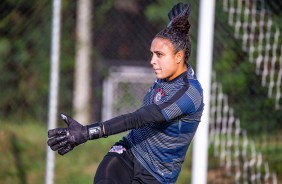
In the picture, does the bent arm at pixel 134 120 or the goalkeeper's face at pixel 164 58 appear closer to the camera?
the bent arm at pixel 134 120

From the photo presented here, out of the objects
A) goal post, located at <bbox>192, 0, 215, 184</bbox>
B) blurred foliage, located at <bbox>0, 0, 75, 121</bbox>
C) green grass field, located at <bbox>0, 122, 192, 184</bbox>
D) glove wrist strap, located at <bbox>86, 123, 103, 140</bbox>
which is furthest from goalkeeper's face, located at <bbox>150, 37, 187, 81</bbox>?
green grass field, located at <bbox>0, 122, 192, 184</bbox>

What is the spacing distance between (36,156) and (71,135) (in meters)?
4.43

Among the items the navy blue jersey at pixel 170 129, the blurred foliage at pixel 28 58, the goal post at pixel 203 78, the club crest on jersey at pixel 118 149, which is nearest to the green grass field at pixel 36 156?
the blurred foliage at pixel 28 58

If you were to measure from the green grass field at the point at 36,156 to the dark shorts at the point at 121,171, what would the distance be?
3.65 m

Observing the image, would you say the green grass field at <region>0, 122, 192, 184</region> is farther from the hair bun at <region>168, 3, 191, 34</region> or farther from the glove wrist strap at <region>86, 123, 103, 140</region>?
the glove wrist strap at <region>86, 123, 103, 140</region>

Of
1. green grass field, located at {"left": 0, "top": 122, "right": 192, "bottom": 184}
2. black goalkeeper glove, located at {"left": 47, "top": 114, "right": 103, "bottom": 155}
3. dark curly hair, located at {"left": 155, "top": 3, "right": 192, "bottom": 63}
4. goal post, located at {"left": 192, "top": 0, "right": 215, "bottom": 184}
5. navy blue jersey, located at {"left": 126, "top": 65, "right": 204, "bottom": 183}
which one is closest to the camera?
black goalkeeper glove, located at {"left": 47, "top": 114, "right": 103, "bottom": 155}

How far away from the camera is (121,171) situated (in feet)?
15.0

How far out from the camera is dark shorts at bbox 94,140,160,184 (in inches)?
177

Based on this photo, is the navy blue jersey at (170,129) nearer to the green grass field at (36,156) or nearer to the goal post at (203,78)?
the goal post at (203,78)

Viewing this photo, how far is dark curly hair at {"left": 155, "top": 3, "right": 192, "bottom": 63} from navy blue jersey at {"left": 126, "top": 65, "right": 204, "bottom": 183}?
17 cm

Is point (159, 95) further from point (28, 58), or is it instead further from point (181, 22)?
point (28, 58)

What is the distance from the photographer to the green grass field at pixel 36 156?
8195 millimetres

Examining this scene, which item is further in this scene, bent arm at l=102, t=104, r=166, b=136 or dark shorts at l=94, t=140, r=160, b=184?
dark shorts at l=94, t=140, r=160, b=184

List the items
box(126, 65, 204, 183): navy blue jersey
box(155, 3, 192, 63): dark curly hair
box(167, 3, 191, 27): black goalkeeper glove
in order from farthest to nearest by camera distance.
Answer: box(167, 3, 191, 27): black goalkeeper glove → box(155, 3, 192, 63): dark curly hair → box(126, 65, 204, 183): navy blue jersey
